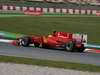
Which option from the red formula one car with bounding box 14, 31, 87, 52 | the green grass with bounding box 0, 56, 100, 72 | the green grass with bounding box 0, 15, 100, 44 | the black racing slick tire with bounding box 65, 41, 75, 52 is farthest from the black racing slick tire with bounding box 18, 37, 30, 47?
the green grass with bounding box 0, 15, 100, 44

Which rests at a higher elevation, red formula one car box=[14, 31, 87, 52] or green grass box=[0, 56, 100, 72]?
green grass box=[0, 56, 100, 72]

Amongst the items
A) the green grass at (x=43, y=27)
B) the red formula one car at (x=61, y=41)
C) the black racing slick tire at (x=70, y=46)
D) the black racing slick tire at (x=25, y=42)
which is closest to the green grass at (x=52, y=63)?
the black racing slick tire at (x=70, y=46)

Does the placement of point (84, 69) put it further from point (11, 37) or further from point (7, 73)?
point (11, 37)

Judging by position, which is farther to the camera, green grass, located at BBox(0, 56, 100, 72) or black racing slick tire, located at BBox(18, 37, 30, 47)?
black racing slick tire, located at BBox(18, 37, 30, 47)

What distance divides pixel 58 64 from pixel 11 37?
32.3ft

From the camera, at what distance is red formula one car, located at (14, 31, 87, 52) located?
1917cm

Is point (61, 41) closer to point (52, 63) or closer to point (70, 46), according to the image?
point (70, 46)

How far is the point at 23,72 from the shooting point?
37.8 ft

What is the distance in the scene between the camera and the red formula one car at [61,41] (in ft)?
62.9

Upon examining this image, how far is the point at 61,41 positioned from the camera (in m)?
19.6

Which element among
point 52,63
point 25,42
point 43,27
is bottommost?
point 43,27

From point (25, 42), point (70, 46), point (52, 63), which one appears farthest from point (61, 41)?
point (52, 63)

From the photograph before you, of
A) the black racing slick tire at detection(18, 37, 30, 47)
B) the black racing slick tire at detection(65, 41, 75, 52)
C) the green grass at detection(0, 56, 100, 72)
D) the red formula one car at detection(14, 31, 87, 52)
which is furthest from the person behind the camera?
the black racing slick tire at detection(18, 37, 30, 47)

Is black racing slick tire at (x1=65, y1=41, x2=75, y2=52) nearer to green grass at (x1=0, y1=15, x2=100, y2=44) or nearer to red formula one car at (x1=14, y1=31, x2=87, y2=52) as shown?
red formula one car at (x1=14, y1=31, x2=87, y2=52)
